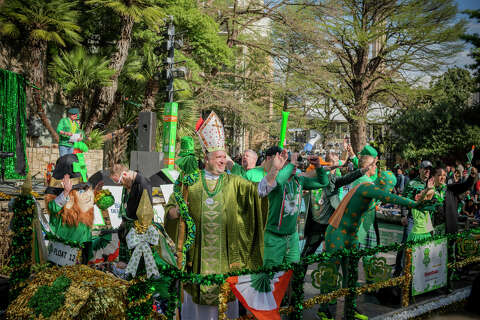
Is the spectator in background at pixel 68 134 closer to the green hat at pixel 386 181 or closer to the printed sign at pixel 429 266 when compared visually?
the green hat at pixel 386 181

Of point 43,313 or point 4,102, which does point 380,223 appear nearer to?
point 43,313

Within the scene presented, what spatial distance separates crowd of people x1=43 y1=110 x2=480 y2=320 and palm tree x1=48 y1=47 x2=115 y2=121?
9.86 metres

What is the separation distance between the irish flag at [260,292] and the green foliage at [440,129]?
20.8 m

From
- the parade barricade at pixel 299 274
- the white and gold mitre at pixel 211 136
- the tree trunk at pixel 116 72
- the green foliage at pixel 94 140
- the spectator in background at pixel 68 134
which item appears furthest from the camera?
the tree trunk at pixel 116 72

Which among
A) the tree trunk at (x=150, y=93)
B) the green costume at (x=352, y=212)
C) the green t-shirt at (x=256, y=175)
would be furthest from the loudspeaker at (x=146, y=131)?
the green costume at (x=352, y=212)

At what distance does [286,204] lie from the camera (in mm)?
4660

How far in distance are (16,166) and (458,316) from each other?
11110 mm

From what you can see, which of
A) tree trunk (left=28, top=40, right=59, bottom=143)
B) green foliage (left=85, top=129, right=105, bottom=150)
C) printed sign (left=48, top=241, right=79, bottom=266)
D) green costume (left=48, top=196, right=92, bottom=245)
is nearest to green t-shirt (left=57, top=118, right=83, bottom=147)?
green costume (left=48, top=196, right=92, bottom=245)

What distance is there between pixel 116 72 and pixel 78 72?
1.72m

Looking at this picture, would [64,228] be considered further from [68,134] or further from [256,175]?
[68,134]

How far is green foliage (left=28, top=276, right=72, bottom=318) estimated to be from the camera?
3562 millimetres

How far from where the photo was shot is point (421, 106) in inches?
1036

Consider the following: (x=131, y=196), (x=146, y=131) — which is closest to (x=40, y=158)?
(x=146, y=131)

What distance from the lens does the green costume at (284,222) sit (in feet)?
14.9
